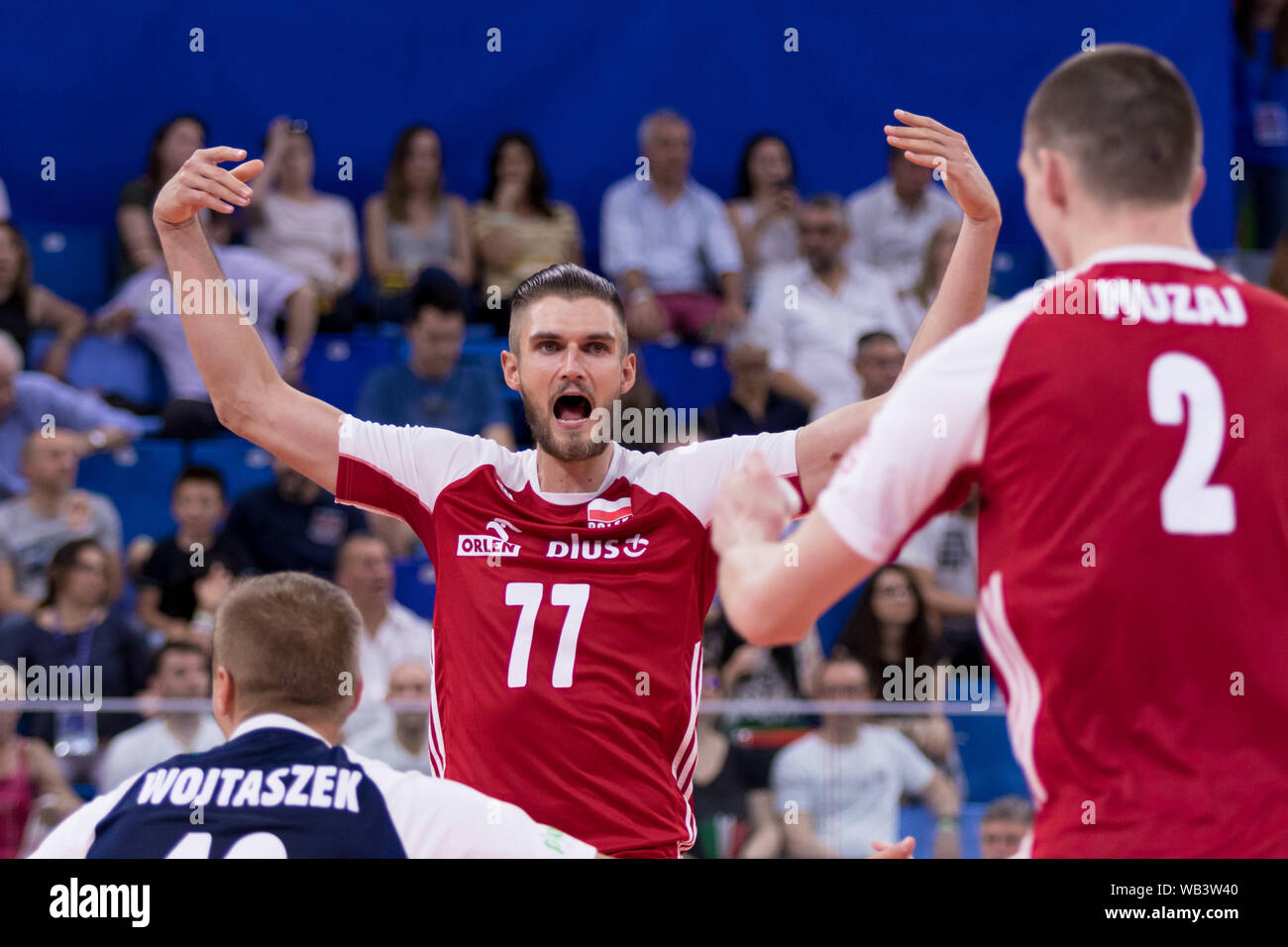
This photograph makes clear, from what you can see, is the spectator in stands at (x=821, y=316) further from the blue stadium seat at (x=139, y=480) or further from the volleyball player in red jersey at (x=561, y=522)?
the volleyball player in red jersey at (x=561, y=522)

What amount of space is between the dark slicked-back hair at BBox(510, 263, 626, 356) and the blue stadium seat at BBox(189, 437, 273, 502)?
18.3 feet

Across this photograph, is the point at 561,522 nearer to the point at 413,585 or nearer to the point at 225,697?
the point at 225,697

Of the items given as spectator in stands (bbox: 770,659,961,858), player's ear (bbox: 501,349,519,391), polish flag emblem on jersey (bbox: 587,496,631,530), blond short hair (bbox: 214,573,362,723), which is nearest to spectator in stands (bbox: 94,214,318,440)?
spectator in stands (bbox: 770,659,961,858)

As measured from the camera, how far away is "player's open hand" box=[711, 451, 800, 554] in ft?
9.07

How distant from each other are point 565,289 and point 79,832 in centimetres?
203

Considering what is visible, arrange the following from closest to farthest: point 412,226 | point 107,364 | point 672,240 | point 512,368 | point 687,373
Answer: point 512,368
point 107,364
point 687,373
point 412,226
point 672,240

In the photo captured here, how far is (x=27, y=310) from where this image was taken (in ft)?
31.9

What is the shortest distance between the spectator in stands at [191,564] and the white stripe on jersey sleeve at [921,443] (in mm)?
6098

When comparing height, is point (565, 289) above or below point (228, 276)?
below

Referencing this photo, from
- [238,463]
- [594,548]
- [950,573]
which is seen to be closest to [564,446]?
[594,548]

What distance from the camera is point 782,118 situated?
1233 cm
